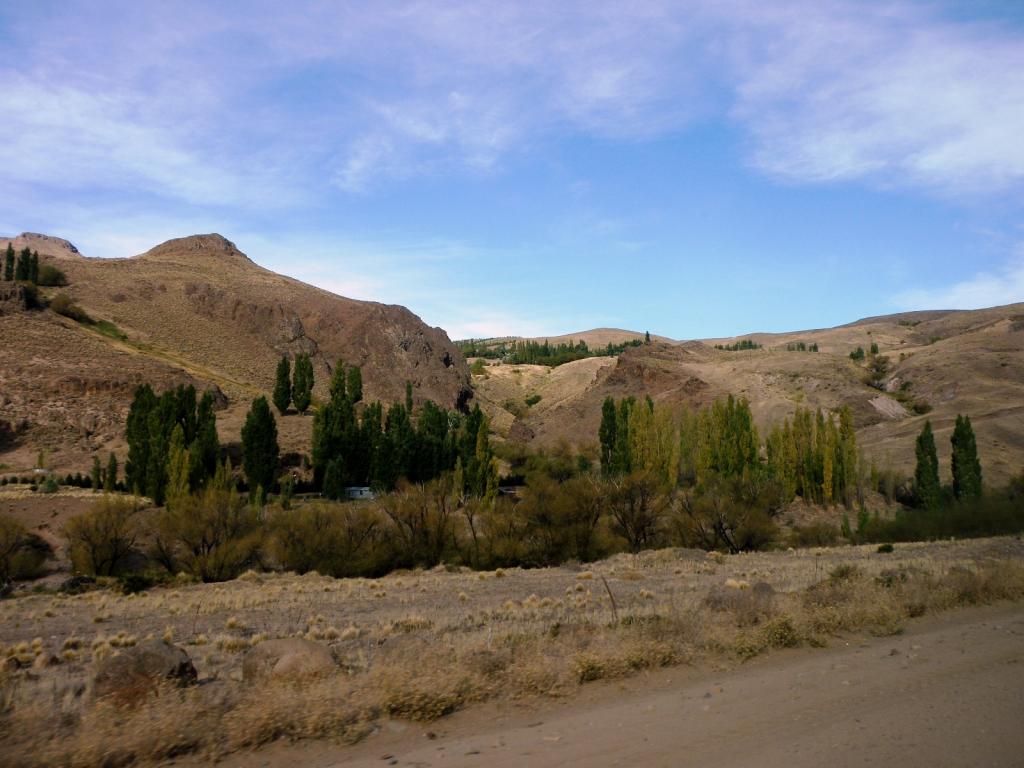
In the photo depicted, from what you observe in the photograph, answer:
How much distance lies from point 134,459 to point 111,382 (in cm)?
2681

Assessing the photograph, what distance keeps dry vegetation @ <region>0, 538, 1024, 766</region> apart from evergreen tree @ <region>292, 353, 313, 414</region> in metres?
61.6

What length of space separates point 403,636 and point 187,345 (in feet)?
357

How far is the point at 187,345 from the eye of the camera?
11194cm

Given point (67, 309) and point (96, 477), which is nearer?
point (96, 477)

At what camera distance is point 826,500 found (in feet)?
235

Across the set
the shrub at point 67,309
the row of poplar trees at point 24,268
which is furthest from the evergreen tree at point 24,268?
the shrub at point 67,309

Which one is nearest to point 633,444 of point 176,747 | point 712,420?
point 712,420

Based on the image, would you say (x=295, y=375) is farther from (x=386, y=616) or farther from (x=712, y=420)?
(x=386, y=616)

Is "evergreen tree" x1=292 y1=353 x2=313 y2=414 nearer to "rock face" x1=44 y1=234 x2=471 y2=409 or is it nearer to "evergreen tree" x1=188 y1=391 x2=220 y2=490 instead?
"rock face" x1=44 y1=234 x2=471 y2=409

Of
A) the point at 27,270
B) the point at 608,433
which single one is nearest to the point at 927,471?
the point at 608,433

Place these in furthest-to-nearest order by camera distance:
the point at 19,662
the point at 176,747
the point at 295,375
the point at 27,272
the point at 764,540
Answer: the point at 27,272 < the point at 295,375 < the point at 764,540 < the point at 19,662 < the point at 176,747

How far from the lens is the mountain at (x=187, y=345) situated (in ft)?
257

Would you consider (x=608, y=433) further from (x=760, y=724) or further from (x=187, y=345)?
(x=760, y=724)

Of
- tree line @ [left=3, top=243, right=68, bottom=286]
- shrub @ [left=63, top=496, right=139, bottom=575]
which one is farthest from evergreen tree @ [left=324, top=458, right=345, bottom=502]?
tree line @ [left=3, top=243, right=68, bottom=286]
